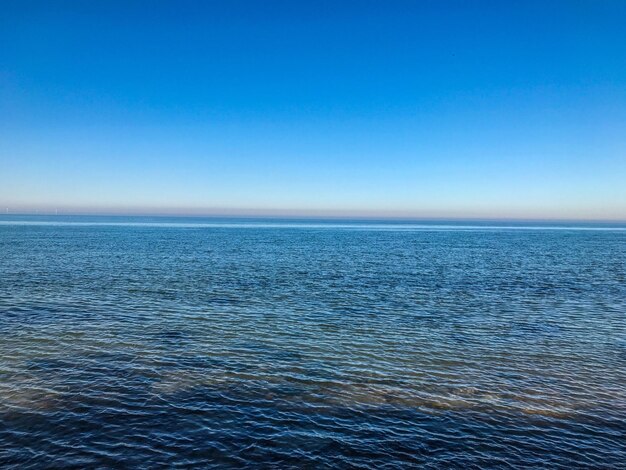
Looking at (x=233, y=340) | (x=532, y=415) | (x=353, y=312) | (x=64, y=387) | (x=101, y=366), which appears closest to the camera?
(x=532, y=415)

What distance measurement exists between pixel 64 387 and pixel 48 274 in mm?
44116

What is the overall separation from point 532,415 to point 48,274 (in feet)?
205

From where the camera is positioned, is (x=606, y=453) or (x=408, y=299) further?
(x=408, y=299)

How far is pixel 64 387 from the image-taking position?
23.4 m

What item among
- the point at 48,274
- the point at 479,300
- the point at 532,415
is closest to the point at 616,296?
the point at 479,300

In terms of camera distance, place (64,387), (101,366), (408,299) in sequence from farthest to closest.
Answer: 1. (408,299)
2. (101,366)
3. (64,387)

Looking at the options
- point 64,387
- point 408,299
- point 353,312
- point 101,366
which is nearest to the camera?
point 64,387

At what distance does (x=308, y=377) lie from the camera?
25688 millimetres

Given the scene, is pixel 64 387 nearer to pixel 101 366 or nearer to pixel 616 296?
pixel 101 366

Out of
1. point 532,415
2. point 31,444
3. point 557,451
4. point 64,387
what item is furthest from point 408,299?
point 31,444

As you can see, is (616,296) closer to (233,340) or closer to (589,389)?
(589,389)

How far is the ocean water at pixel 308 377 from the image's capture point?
59.7 feet

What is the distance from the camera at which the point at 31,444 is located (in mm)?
17922

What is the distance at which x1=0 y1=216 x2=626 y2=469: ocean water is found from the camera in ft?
59.7
